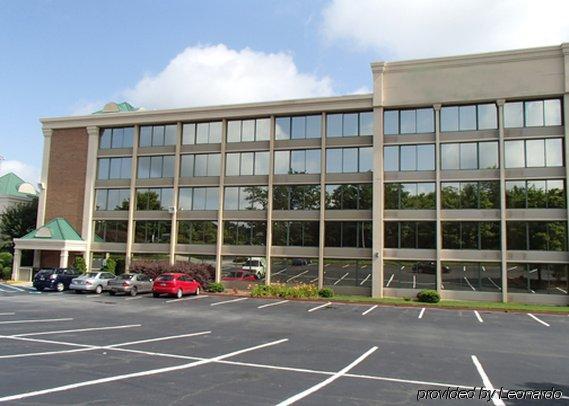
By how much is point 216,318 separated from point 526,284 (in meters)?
21.3

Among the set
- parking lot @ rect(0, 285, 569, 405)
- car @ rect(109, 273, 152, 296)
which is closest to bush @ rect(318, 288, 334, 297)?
parking lot @ rect(0, 285, 569, 405)

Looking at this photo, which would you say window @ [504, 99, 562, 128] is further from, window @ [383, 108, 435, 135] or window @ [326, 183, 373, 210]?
window @ [326, 183, 373, 210]

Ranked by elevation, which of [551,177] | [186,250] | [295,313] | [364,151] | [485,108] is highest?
[485,108]

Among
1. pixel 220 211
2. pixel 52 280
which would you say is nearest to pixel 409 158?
pixel 220 211

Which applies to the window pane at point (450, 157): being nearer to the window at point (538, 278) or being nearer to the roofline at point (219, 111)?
the roofline at point (219, 111)

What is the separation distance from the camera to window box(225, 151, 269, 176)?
37719 millimetres

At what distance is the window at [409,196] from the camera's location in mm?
33781

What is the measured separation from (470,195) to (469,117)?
540cm

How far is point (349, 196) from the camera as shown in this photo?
116 ft

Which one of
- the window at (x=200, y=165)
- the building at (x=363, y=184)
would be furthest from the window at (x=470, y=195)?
the window at (x=200, y=165)

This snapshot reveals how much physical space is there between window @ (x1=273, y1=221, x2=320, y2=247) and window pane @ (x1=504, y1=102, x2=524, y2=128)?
14628mm

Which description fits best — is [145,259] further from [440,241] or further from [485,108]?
[485,108]

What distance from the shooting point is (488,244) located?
32.2 metres

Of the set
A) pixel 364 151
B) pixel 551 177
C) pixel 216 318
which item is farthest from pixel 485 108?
pixel 216 318
